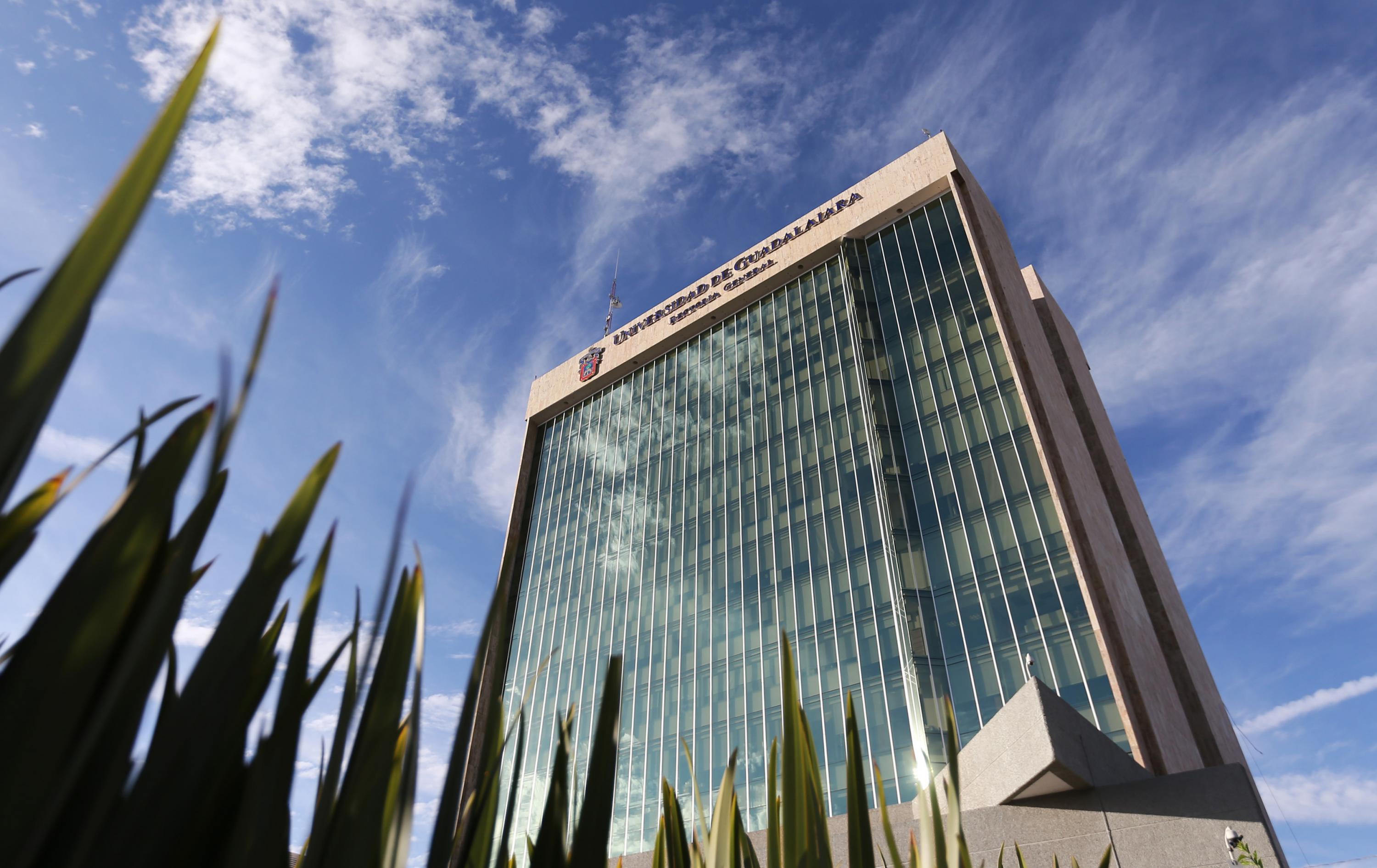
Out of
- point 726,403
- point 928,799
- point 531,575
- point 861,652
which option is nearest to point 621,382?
point 726,403

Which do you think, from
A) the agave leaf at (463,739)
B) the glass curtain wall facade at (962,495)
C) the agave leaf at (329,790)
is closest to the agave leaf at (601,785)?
the agave leaf at (463,739)

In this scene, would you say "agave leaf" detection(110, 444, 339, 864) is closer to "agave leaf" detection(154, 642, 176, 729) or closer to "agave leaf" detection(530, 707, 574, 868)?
"agave leaf" detection(154, 642, 176, 729)

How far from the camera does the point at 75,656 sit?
50 cm

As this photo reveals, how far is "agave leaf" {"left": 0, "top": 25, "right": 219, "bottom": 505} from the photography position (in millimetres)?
448

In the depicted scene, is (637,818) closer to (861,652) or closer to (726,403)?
(861,652)

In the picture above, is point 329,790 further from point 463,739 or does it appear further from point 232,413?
point 232,413

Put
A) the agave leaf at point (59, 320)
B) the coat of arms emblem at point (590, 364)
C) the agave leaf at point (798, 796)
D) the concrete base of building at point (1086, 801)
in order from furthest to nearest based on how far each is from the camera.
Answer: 1. the coat of arms emblem at point (590, 364)
2. the concrete base of building at point (1086, 801)
3. the agave leaf at point (798, 796)
4. the agave leaf at point (59, 320)

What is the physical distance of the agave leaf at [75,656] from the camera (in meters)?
0.47

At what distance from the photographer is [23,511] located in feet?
1.86

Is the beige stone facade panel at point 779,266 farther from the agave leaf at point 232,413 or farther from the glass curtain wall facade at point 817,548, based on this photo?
the agave leaf at point 232,413

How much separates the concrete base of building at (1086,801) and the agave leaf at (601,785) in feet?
29.4

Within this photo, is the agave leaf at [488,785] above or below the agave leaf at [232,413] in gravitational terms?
below

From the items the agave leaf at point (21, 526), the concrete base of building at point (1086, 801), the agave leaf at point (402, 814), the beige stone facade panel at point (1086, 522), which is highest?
the beige stone facade panel at point (1086, 522)

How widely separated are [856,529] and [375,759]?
905 inches
